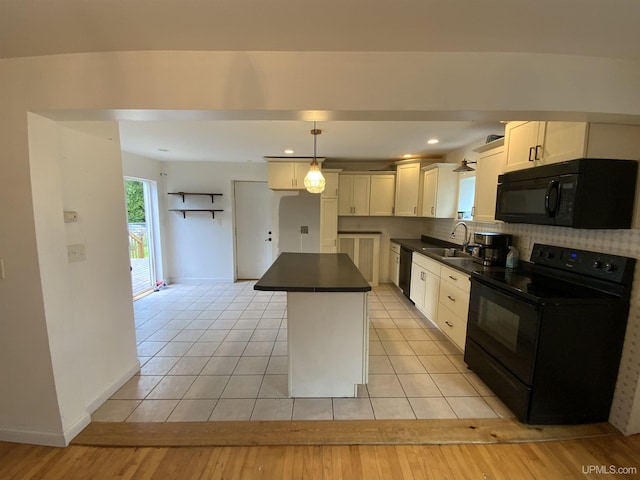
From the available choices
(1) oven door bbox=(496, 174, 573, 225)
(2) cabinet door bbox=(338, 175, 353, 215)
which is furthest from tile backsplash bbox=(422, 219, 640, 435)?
(2) cabinet door bbox=(338, 175, 353, 215)

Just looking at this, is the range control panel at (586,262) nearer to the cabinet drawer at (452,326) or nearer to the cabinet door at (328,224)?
the cabinet drawer at (452,326)

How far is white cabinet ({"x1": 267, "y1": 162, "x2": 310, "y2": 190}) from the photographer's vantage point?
4.41 m

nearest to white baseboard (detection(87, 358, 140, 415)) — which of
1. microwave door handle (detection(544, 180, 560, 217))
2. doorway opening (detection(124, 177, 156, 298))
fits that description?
doorway opening (detection(124, 177, 156, 298))

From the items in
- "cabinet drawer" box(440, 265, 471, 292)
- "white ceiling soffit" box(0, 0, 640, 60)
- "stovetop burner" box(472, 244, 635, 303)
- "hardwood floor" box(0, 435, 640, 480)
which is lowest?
"hardwood floor" box(0, 435, 640, 480)

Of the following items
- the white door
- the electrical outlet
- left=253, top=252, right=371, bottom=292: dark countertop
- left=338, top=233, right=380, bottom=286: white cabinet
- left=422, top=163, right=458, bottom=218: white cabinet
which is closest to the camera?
the electrical outlet

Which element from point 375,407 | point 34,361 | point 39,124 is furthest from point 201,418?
point 39,124

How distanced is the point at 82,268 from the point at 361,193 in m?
3.84

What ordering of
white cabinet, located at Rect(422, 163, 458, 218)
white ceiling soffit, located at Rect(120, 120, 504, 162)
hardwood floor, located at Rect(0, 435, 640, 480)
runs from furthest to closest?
white cabinet, located at Rect(422, 163, 458, 218) < white ceiling soffit, located at Rect(120, 120, 504, 162) < hardwood floor, located at Rect(0, 435, 640, 480)

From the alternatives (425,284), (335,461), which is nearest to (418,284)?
(425,284)

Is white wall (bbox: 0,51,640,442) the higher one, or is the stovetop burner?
white wall (bbox: 0,51,640,442)

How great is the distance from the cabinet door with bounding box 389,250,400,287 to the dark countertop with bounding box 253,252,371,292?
189 cm

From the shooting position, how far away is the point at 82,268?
1.81 metres

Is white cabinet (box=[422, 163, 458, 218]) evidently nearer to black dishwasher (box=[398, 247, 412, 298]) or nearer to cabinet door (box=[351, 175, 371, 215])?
black dishwasher (box=[398, 247, 412, 298])

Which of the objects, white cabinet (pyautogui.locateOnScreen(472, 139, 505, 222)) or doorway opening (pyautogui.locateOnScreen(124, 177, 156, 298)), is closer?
white cabinet (pyautogui.locateOnScreen(472, 139, 505, 222))
